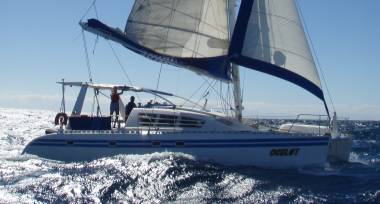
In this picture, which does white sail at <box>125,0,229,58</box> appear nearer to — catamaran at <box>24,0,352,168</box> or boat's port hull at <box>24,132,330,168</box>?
catamaran at <box>24,0,352,168</box>

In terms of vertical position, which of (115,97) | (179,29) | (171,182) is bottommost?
(171,182)

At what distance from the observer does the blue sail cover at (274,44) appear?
23.4 metres

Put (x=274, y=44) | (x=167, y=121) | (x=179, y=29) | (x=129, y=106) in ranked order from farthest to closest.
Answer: (x=129, y=106) < (x=179, y=29) < (x=167, y=121) < (x=274, y=44)

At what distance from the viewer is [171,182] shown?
18344 mm

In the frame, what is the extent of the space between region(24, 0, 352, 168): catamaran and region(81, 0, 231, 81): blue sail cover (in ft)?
0.14

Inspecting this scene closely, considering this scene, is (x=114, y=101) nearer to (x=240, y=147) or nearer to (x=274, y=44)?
(x=240, y=147)

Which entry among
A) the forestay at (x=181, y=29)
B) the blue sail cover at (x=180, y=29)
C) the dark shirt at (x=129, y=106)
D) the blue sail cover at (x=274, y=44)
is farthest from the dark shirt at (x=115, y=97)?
the blue sail cover at (x=274, y=44)

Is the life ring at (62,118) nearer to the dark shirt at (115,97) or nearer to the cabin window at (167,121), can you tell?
the dark shirt at (115,97)

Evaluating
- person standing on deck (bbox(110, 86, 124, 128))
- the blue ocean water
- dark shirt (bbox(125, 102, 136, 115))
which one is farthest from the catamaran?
person standing on deck (bbox(110, 86, 124, 128))

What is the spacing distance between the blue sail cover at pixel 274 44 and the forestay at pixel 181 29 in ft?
5.67

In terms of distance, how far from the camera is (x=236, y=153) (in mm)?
22062

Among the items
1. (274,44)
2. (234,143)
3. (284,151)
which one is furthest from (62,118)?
(284,151)

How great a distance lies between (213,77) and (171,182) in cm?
738

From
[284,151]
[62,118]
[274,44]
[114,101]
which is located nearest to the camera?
[284,151]
